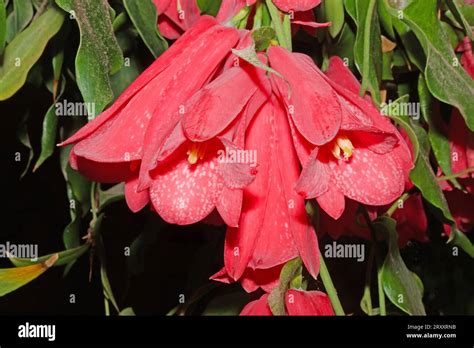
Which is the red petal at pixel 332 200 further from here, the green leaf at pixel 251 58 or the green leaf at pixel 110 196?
the green leaf at pixel 110 196

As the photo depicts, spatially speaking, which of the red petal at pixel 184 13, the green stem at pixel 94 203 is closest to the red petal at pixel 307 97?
the red petal at pixel 184 13

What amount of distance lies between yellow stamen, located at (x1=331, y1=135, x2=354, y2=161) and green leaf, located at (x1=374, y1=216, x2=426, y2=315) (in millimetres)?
121

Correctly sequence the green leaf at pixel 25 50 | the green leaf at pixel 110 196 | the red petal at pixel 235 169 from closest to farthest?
the red petal at pixel 235 169
the green leaf at pixel 25 50
the green leaf at pixel 110 196

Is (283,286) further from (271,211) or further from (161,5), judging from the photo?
(161,5)

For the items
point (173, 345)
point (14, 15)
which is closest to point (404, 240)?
point (173, 345)

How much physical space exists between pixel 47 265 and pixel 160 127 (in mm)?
166

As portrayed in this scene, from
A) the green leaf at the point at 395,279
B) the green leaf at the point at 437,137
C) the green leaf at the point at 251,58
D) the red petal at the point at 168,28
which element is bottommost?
the green leaf at the point at 395,279

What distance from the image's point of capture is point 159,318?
1.58 ft

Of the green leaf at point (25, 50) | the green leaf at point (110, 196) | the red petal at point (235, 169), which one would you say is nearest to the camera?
the red petal at point (235, 169)

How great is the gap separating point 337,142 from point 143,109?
9cm

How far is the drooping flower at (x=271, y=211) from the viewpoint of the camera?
12.9 inches

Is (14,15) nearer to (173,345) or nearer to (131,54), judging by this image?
(131,54)

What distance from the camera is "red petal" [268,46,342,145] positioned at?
301 millimetres

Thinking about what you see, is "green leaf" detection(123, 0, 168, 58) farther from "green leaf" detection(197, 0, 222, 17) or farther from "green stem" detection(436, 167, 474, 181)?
"green stem" detection(436, 167, 474, 181)
